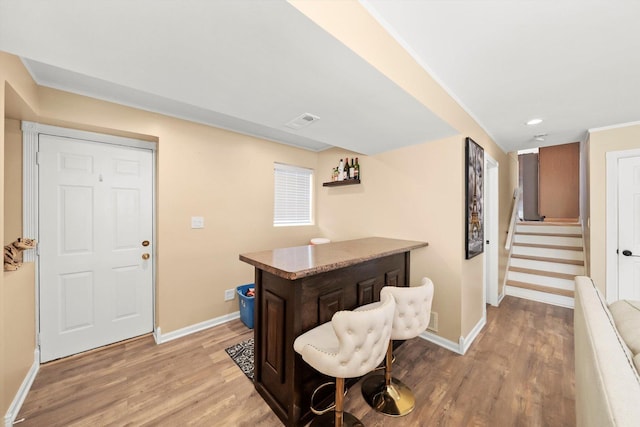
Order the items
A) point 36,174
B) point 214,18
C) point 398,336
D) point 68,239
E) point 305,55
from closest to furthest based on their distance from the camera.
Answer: point 214,18, point 305,55, point 398,336, point 36,174, point 68,239

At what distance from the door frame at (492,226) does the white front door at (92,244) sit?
4.14 m

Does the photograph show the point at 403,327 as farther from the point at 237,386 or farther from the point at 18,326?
the point at 18,326

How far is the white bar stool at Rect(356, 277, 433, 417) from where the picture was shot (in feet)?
5.18

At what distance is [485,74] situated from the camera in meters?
1.76

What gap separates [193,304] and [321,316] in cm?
180

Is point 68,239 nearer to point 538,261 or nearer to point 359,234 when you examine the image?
point 359,234

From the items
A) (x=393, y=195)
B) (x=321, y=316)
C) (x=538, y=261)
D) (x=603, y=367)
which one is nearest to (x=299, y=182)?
(x=393, y=195)

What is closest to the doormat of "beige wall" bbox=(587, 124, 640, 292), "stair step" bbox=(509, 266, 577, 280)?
"beige wall" bbox=(587, 124, 640, 292)

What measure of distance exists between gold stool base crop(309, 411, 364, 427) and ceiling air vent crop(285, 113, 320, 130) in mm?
2121

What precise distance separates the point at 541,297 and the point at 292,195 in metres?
4.12

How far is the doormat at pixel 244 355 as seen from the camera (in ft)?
6.71

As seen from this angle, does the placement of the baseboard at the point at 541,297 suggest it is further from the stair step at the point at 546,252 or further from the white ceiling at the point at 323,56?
the white ceiling at the point at 323,56

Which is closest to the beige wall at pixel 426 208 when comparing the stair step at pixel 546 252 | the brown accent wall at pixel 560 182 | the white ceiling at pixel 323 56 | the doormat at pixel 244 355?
the white ceiling at pixel 323 56

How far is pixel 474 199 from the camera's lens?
249 cm
